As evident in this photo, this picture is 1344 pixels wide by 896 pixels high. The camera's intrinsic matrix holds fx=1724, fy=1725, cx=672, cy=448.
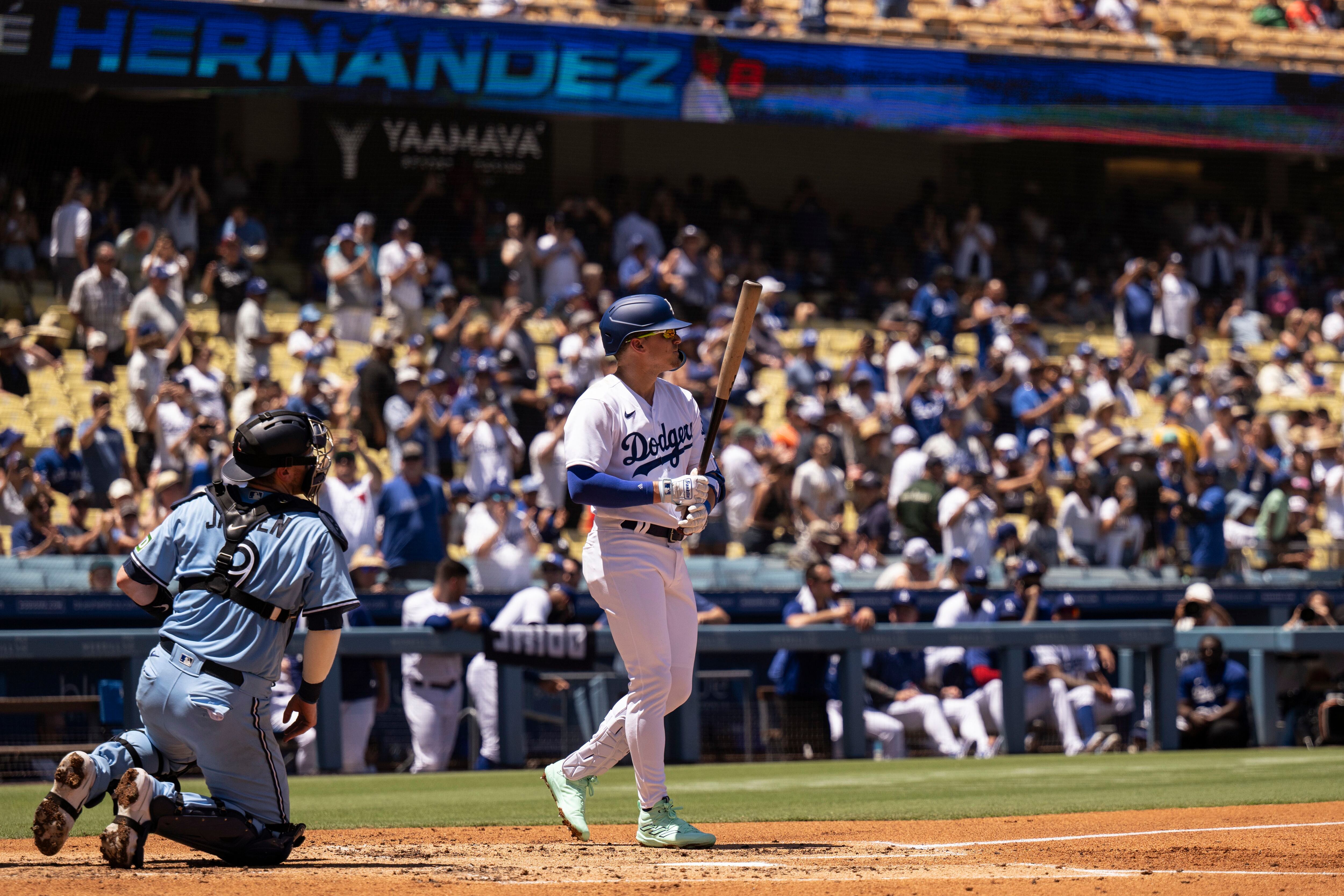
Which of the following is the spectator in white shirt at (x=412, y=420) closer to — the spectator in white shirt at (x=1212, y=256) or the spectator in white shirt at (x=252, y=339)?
the spectator in white shirt at (x=252, y=339)

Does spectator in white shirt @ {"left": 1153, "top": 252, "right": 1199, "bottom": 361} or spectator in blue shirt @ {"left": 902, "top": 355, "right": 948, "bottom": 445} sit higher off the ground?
spectator in white shirt @ {"left": 1153, "top": 252, "right": 1199, "bottom": 361}

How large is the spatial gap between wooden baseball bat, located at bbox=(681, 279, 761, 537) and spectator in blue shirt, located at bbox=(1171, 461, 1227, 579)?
9.29 m

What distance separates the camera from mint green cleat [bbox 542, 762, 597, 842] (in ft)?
19.5

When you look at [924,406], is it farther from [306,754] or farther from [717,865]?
[717,865]

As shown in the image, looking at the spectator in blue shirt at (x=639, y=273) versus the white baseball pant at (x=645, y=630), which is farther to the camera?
the spectator in blue shirt at (x=639, y=273)

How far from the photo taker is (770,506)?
14.0 metres

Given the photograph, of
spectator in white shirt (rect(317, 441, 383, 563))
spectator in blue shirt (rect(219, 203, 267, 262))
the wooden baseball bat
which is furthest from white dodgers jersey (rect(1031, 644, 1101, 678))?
spectator in blue shirt (rect(219, 203, 267, 262))

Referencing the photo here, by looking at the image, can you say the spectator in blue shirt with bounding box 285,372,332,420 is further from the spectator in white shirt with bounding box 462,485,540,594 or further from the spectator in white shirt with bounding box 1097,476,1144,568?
the spectator in white shirt with bounding box 1097,476,1144,568

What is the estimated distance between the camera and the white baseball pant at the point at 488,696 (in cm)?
1040

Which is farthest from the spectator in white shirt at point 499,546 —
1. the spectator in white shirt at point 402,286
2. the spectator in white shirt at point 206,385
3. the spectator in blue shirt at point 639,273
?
the spectator in blue shirt at point 639,273

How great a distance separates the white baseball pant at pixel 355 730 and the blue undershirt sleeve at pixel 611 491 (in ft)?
16.5

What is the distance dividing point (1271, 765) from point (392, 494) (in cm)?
600

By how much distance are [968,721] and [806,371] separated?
5.88 metres

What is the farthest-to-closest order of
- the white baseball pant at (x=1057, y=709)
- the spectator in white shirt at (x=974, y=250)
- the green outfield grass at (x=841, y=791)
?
the spectator in white shirt at (x=974, y=250) → the white baseball pant at (x=1057, y=709) → the green outfield grass at (x=841, y=791)
